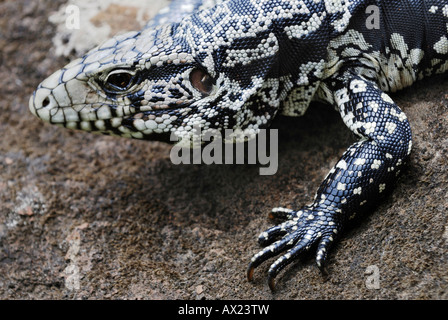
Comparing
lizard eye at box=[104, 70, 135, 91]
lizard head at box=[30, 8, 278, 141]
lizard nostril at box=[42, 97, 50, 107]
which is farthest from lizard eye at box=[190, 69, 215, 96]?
lizard nostril at box=[42, 97, 50, 107]

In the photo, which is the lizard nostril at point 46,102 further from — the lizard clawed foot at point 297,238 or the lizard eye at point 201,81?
the lizard clawed foot at point 297,238

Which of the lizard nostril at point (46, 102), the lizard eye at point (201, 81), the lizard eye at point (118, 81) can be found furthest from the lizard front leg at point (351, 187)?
the lizard nostril at point (46, 102)

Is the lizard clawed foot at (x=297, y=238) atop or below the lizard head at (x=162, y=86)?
below

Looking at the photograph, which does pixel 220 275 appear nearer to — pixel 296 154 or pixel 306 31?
pixel 296 154

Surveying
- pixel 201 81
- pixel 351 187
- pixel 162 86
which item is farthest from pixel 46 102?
pixel 351 187

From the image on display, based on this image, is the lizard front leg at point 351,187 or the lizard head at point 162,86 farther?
the lizard head at point 162,86

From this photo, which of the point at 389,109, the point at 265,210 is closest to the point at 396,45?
the point at 389,109
